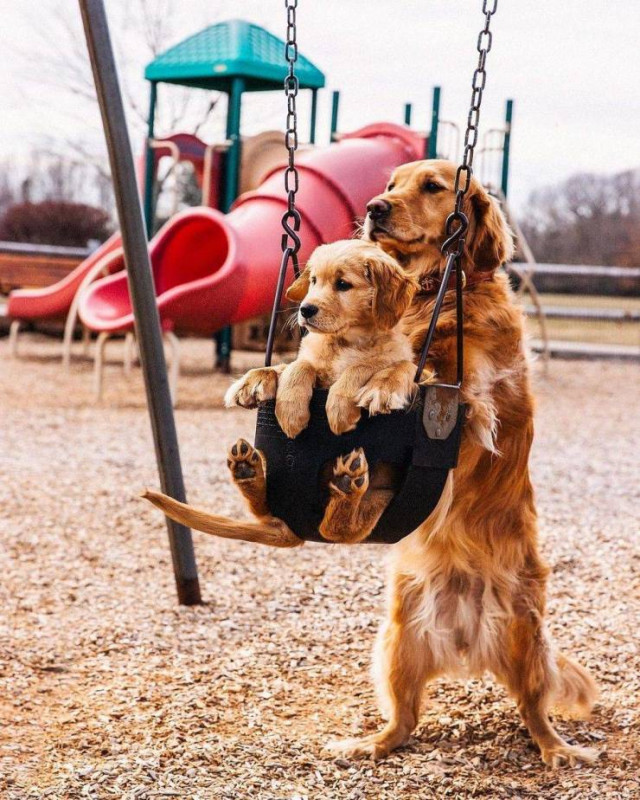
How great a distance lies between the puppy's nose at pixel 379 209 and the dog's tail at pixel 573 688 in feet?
4.96

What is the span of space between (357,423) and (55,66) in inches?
758

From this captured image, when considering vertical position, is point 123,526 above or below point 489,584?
below

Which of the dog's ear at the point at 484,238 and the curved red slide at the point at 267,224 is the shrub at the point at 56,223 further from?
the dog's ear at the point at 484,238

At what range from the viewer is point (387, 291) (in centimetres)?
269

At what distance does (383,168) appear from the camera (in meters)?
9.63

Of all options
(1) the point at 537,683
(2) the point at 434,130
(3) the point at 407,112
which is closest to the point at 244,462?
(1) the point at 537,683

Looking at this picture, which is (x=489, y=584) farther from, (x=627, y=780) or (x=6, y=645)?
(x=6, y=645)

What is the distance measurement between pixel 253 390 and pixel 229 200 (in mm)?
9192

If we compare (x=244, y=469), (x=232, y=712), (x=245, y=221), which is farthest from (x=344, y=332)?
(x=245, y=221)

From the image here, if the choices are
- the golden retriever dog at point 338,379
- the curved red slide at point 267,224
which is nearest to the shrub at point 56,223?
the curved red slide at point 267,224

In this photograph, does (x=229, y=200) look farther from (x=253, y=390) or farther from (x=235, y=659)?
(x=253, y=390)

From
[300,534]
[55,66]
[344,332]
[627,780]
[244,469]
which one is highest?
[55,66]

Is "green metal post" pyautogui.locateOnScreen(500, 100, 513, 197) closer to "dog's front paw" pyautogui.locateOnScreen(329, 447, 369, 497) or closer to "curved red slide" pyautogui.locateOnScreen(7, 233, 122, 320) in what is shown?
"curved red slide" pyautogui.locateOnScreen(7, 233, 122, 320)

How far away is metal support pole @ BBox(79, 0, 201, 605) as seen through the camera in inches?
166
